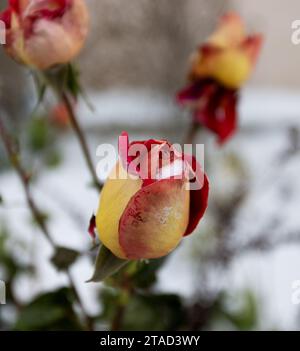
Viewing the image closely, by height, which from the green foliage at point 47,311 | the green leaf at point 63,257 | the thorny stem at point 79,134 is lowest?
the green foliage at point 47,311

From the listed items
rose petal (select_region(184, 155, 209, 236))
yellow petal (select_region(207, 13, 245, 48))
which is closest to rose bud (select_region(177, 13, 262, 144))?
yellow petal (select_region(207, 13, 245, 48))

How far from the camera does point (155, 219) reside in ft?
0.50

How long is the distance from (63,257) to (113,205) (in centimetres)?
6

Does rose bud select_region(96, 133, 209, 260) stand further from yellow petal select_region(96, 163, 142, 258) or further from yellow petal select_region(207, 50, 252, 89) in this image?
yellow petal select_region(207, 50, 252, 89)

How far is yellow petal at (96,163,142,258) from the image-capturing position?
0.51ft

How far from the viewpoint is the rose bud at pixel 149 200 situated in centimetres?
15

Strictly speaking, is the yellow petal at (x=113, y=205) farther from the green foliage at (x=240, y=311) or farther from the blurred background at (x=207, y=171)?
the green foliage at (x=240, y=311)

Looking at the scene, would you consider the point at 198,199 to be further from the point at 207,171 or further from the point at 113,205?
the point at 207,171

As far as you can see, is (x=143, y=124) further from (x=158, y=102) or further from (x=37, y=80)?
(x=37, y=80)

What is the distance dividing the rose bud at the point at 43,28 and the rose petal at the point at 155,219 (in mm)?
70

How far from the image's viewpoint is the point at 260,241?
26 centimetres

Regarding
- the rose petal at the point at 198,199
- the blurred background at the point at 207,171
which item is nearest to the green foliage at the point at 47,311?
the blurred background at the point at 207,171

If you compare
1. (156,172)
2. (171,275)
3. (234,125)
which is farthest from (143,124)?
(156,172)
